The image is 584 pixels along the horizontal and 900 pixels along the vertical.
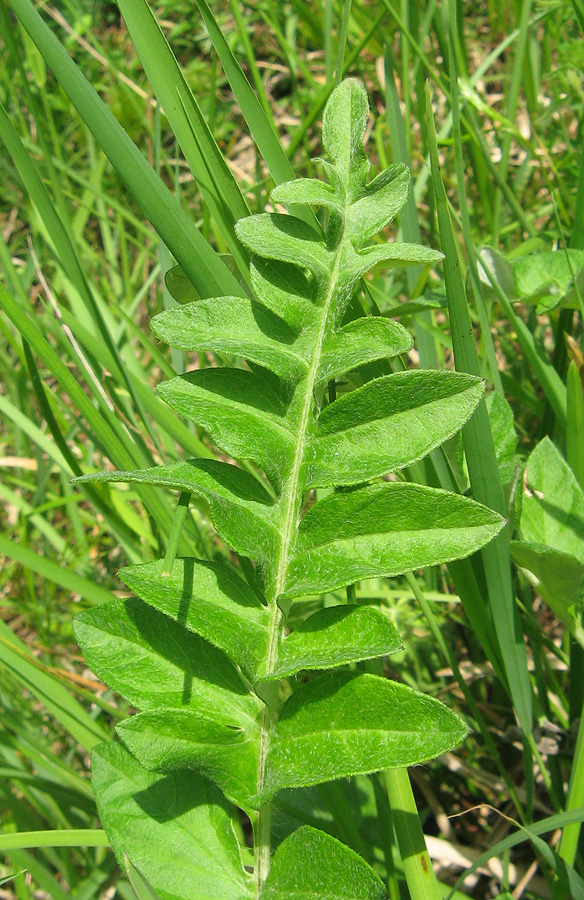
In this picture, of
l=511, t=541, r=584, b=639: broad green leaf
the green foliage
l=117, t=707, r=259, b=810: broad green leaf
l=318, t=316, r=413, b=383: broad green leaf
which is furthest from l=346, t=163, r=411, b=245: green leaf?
l=117, t=707, r=259, b=810: broad green leaf

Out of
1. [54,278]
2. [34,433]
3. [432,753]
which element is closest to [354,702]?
[432,753]

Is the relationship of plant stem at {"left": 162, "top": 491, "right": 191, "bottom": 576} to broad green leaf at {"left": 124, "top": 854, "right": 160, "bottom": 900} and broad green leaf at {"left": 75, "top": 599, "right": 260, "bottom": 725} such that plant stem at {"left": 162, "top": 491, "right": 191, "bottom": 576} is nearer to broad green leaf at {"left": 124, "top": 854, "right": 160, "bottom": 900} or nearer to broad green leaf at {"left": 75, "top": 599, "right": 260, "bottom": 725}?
broad green leaf at {"left": 75, "top": 599, "right": 260, "bottom": 725}

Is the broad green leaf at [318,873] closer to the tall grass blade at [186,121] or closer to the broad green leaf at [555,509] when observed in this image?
the broad green leaf at [555,509]

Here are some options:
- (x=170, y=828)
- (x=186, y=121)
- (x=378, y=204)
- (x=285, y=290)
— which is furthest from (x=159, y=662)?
(x=186, y=121)

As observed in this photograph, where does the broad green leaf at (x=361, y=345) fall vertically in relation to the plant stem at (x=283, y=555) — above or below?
above

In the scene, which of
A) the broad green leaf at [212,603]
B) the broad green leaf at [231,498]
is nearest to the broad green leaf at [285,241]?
the broad green leaf at [231,498]

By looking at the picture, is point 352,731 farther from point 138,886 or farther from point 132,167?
point 132,167
